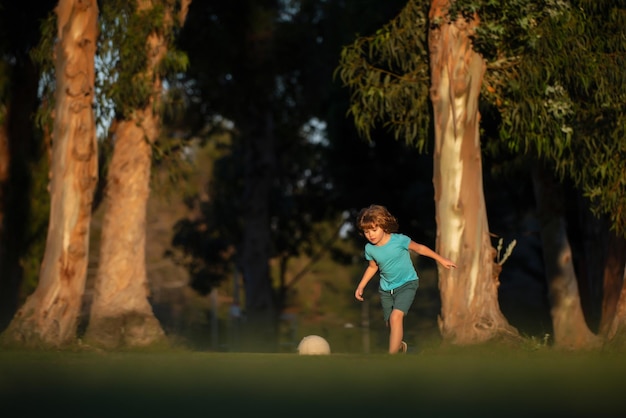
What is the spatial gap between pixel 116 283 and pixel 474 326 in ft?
18.1

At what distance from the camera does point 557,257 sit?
25.0 meters

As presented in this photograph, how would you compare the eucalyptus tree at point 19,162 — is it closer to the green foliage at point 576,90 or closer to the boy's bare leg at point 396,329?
the green foliage at point 576,90

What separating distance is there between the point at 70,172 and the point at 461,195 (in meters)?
5.42

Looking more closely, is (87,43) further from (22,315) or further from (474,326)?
(474,326)

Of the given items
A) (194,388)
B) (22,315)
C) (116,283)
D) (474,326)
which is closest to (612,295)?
(474,326)

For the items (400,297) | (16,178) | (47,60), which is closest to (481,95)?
(400,297)

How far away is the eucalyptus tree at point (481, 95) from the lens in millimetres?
15359

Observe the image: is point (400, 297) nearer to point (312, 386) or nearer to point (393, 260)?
point (393, 260)

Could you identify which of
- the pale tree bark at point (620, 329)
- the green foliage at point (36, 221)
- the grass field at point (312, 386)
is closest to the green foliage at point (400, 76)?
the pale tree bark at point (620, 329)

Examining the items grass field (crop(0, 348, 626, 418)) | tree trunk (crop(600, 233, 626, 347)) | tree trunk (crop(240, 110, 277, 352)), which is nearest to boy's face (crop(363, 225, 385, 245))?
grass field (crop(0, 348, 626, 418))

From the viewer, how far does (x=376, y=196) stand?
34.2 meters

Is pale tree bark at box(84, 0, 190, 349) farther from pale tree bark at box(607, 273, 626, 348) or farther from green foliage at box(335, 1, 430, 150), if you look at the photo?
pale tree bark at box(607, 273, 626, 348)

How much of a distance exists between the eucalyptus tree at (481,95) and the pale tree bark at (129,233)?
10.1 ft

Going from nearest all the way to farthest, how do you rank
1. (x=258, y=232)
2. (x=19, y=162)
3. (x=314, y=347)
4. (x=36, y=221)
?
1. (x=314, y=347)
2. (x=19, y=162)
3. (x=36, y=221)
4. (x=258, y=232)
